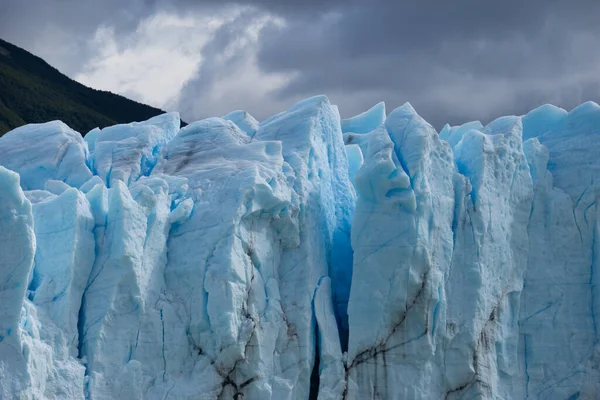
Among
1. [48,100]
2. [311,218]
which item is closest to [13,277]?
[311,218]

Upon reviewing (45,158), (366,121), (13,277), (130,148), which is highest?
(366,121)

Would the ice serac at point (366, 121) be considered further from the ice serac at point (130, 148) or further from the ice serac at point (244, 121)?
the ice serac at point (130, 148)

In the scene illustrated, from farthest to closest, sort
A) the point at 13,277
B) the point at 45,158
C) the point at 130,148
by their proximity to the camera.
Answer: the point at 130,148, the point at 45,158, the point at 13,277

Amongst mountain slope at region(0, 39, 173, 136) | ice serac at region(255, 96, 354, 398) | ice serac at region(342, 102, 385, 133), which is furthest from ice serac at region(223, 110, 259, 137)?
mountain slope at region(0, 39, 173, 136)

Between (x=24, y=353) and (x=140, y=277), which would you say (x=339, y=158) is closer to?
(x=140, y=277)

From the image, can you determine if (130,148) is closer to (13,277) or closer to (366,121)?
(13,277)

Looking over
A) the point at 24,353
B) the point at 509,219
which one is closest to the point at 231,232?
the point at 24,353

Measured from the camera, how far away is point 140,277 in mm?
18031

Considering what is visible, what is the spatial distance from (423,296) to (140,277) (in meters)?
5.55

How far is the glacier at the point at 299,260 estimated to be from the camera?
17.5 metres

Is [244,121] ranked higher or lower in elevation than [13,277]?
higher

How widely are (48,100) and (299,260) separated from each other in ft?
128

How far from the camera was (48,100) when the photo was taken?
5559 cm

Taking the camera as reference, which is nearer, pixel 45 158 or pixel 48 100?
pixel 45 158
